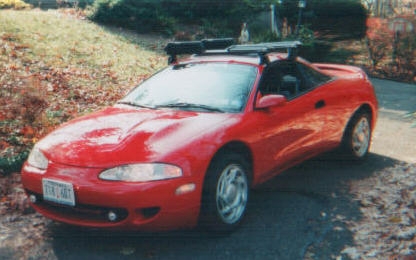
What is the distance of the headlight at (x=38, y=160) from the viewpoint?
3865 mm

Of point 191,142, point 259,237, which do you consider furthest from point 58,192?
point 259,237

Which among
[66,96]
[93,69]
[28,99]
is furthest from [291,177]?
[93,69]

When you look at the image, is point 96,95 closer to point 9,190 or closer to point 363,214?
point 9,190

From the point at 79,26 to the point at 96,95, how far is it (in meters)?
6.69

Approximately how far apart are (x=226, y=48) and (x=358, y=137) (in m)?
2.14

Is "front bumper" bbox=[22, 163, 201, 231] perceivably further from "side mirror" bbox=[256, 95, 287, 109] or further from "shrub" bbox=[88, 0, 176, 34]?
"shrub" bbox=[88, 0, 176, 34]

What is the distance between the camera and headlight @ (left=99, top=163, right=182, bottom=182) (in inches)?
139

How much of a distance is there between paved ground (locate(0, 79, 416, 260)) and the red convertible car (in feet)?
0.76

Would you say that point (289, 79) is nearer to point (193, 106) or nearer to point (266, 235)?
point (193, 106)

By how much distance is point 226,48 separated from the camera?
563 centimetres

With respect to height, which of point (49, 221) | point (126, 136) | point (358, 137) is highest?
point (126, 136)

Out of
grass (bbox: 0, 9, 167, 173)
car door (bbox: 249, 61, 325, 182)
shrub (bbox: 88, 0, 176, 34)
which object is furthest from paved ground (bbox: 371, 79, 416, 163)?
shrub (bbox: 88, 0, 176, 34)

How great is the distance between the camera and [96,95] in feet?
28.7

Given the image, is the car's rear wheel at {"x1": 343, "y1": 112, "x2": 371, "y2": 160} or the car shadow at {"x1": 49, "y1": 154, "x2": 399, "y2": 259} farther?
the car's rear wheel at {"x1": 343, "y1": 112, "x2": 371, "y2": 160}
